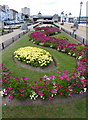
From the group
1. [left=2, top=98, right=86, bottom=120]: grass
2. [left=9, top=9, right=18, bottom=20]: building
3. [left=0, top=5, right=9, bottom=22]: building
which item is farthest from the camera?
[left=9, top=9, right=18, bottom=20]: building

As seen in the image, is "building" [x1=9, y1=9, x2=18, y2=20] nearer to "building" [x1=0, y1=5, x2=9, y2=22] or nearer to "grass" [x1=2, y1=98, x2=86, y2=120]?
"building" [x1=0, y1=5, x2=9, y2=22]

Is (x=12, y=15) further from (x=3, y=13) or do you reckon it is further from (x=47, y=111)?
(x=47, y=111)

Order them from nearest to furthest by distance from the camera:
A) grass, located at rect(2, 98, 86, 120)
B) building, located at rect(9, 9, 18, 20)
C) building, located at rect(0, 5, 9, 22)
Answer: grass, located at rect(2, 98, 86, 120)
building, located at rect(0, 5, 9, 22)
building, located at rect(9, 9, 18, 20)

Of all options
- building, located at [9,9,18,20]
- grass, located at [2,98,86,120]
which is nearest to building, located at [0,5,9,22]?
building, located at [9,9,18,20]

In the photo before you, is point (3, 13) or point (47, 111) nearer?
point (47, 111)

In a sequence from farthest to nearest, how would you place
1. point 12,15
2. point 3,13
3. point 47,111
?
A: point 12,15
point 3,13
point 47,111

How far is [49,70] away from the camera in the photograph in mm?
Answer: 7414

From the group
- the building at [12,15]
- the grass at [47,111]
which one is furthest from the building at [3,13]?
the grass at [47,111]

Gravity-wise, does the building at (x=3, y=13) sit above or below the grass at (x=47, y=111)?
above

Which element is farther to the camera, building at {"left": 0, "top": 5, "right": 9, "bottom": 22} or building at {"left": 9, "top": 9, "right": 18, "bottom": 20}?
building at {"left": 9, "top": 9, "right": 18, "bottom": 20}

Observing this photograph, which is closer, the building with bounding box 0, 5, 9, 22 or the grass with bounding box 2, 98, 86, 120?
the grass with bounding box 2, 98, 86, 120

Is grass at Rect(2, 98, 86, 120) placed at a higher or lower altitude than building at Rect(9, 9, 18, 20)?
lower

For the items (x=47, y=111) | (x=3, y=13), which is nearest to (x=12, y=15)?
(x=3, y=13)

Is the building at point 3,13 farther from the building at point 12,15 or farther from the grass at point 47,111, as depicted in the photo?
the grass at point 47,111
